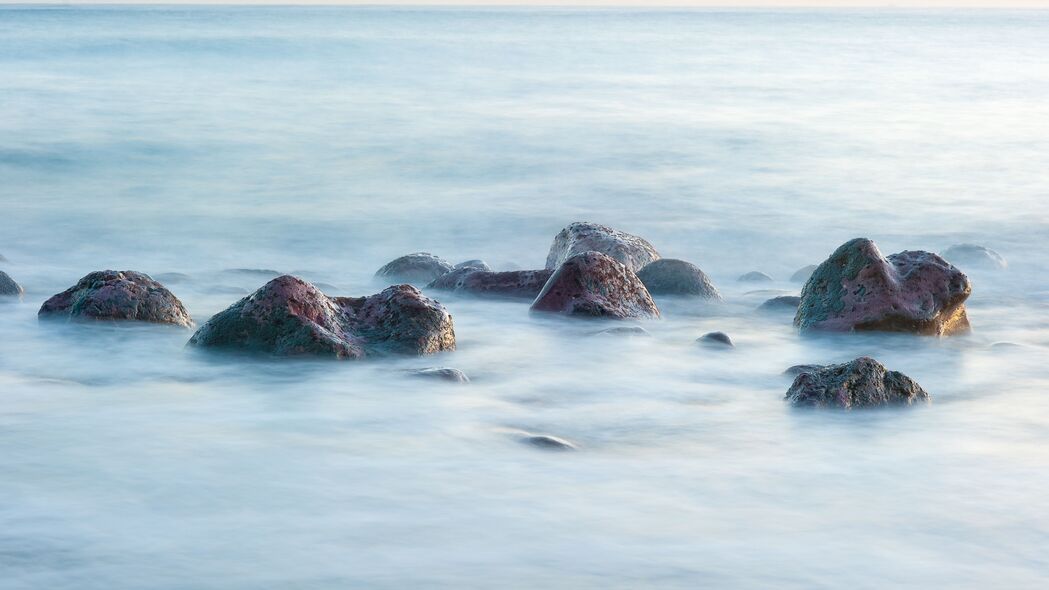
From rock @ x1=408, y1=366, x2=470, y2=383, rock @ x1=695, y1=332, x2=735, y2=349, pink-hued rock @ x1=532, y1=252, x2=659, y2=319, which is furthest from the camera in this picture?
pink-hued rock @ x1=532, y1=252, x2=659, y2=319

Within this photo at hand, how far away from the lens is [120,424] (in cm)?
498

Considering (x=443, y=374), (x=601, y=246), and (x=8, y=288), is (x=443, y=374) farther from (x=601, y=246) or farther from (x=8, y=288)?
(x=8, y=288)

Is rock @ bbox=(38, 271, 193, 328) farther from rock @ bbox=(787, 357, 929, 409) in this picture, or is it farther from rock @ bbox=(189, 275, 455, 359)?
rock @ bbox=(787, 357, 929, 409)

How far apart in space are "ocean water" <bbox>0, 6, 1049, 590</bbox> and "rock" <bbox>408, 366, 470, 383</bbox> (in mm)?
82

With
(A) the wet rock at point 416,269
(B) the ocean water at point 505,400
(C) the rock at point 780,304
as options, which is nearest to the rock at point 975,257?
(B) the ocean water at point 505,400

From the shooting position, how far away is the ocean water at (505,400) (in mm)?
3760

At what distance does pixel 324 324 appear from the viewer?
19.4ft

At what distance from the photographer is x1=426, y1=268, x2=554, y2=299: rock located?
24.8 feet

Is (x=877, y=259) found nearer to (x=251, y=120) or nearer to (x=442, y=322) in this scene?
(x=442, y=322)

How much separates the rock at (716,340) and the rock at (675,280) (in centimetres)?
115

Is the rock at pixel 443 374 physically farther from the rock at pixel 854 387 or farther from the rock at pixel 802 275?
the rock at pixel 802 275

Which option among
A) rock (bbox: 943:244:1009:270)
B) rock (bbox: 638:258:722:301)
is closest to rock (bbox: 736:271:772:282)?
rock (bbox: 638:258:722:301)

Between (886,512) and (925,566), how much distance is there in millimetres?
445

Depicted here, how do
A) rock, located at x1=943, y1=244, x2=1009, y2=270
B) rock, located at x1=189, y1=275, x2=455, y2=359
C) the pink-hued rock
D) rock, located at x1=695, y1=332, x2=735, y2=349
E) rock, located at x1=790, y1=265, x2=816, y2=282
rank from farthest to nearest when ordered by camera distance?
rock, located at x1=943, y1=244, x2=1009, y2=270 < rock, located at x1=790, y1=265, x2=816, y2=282 < the pink-hued rock < rock, located at x1=695, y1=332, x2=735, y2=349 < rock, located at x1=189, y1=275, x2=455, y2=359
